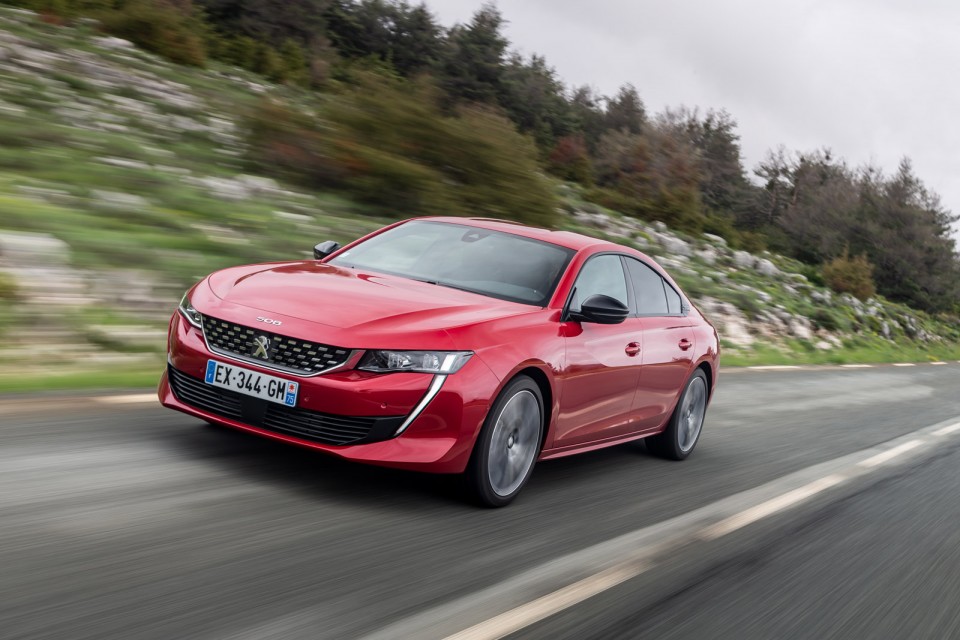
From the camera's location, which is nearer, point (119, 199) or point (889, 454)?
point (889, 454)

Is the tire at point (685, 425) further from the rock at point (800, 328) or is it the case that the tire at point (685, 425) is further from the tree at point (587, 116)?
the tree at point (587, 116)

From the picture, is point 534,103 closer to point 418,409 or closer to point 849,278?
point 849,278

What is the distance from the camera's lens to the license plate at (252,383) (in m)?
4.61

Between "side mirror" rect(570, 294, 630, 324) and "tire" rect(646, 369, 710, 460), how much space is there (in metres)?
1.87

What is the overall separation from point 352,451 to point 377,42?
136 feet

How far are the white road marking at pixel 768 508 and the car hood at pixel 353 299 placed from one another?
1.55 meters

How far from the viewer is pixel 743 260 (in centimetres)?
3222

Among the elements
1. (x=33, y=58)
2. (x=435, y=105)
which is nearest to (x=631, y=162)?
(x=435, y=105)

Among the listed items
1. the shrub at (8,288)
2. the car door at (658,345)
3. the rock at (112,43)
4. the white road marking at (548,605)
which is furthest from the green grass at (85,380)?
the rock at (112,43)

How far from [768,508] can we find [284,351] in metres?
3.25

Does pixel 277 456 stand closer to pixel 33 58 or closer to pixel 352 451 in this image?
pixel 352 451

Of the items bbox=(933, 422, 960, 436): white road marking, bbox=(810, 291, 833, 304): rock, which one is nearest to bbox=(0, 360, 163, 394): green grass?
bbox=(933, 422, 960, 436): white road marking

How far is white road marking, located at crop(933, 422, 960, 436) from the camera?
11.6 metres

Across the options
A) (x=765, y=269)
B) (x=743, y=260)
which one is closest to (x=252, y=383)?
(x=743, y=260)
